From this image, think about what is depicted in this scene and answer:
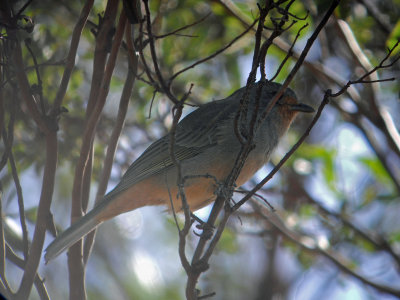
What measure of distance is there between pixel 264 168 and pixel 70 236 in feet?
9.36

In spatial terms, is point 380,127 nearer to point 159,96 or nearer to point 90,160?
point 159,96

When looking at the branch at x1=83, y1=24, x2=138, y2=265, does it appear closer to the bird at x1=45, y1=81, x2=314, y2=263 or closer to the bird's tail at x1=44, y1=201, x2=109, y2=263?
the bird's tail at x1=44, y1=201, x2=109, y2=263

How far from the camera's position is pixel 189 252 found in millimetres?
7531

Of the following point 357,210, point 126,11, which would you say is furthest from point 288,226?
point 126,11

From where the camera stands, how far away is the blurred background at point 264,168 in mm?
5383

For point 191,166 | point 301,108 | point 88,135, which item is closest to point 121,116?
point 88,135

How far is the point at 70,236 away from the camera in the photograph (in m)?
4.06

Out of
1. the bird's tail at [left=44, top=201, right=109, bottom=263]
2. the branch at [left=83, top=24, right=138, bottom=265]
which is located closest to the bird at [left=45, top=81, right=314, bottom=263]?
the bird's tail at [left=44, top=201, right=109, bottom=263]

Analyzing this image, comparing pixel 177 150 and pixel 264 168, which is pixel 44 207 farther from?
pixel 264 168

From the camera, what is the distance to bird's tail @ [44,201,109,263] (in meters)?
4.03

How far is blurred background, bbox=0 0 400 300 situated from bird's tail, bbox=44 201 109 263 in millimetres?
479

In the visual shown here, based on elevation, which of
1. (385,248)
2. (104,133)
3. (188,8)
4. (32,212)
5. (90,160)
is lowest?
(385,248)

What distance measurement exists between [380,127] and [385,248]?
1582 mm

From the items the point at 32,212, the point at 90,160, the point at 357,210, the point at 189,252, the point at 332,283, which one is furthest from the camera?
the point at 332,283
